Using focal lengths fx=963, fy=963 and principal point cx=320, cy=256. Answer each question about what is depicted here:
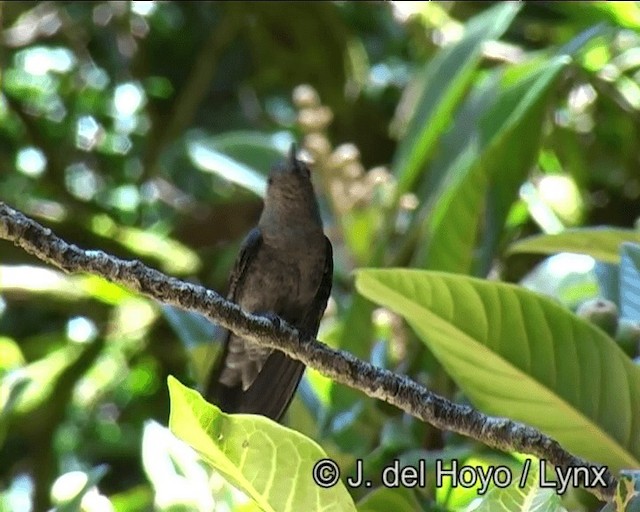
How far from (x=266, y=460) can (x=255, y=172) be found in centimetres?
124

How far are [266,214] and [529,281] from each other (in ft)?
1.70

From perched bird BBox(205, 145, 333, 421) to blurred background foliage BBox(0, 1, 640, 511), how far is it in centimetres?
7

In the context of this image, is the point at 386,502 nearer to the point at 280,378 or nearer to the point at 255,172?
the point at 280,378

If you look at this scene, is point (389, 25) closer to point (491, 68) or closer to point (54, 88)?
point (491, 68)

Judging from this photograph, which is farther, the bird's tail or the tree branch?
the bird's tail

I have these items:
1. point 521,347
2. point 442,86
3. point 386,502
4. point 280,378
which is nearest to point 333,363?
point 386,502

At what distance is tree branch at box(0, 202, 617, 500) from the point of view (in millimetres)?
884

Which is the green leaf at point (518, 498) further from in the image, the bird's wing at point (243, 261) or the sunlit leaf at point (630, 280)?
the bird's wing at point (243, 261)

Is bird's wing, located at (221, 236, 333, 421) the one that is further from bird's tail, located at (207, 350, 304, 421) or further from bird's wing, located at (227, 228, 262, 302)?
bird's wing, located at (227, 228, 262, 302)

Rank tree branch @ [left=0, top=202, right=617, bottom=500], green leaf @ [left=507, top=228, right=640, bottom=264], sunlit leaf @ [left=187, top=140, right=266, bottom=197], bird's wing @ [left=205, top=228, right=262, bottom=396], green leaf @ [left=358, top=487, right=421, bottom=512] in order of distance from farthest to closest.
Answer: sunlit leaf @ [left=187, top=140, right=266, bottom=197] → bird's wing @ [left=205, top=228, right=262, bottom=396] → green leaf @ [left=507, top=228, right=640, bottom=264] → green leaf @ [left=358, top=487, right=421, bottom=512] → tree branch @ [left=0, top=202, right=617, bottom=500]

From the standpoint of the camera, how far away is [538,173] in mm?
2363

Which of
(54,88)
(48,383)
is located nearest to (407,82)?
(54,88)

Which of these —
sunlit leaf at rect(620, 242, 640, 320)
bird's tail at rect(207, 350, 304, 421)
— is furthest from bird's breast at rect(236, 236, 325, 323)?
sunlit leaf at rect(620, 242, 640, 320)

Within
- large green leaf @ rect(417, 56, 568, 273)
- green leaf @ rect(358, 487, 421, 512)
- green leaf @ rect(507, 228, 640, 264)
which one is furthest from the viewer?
large green leaf @ rect(417, 56, 568, 273)
